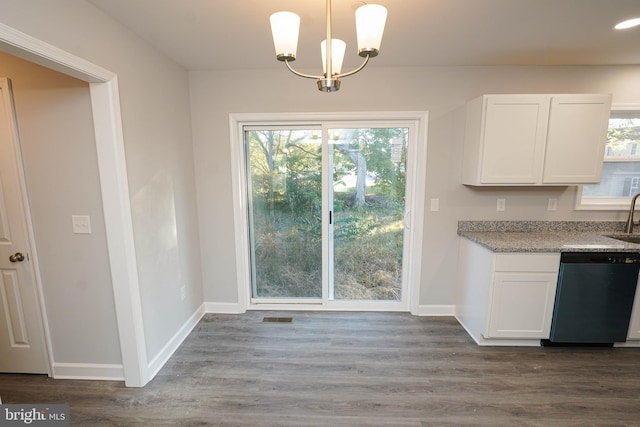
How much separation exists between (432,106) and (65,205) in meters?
3.12

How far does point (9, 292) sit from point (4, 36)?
1811mm

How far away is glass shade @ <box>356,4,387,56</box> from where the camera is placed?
3.78 ft

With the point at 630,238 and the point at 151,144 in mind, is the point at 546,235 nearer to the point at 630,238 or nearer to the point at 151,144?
the point at 630,238

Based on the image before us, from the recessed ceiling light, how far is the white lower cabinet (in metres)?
1.66

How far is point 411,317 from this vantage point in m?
3.04

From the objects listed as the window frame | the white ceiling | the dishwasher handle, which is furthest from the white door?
the window frame

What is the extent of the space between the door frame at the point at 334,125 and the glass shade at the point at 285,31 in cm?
159

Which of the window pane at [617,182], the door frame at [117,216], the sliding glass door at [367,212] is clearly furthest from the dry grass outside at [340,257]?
the window pane at [617,182]

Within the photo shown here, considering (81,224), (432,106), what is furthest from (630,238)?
(81,224)

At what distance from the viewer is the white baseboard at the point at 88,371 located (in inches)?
83.4

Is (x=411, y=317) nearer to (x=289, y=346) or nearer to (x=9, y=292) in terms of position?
(x=289, y=346)

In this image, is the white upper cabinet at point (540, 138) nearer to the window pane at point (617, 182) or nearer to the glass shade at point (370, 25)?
the window pane at point (617, 182)

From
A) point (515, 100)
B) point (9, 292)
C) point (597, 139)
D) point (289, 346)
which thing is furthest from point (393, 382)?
point (9, 292)

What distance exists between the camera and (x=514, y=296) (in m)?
2.40
